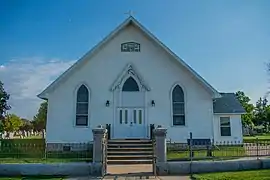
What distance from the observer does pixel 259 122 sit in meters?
74.8

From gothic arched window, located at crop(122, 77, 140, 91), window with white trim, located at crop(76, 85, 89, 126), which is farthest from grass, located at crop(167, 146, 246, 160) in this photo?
window with white trim, located at crop(76, 85, 89, 126)

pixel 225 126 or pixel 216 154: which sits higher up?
pixel 225 126

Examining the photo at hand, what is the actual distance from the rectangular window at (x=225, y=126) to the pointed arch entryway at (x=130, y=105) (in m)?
6.79

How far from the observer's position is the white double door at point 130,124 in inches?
→ 756

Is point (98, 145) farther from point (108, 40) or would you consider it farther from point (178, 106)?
point (108, 40)

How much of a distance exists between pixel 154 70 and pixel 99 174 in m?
9.81

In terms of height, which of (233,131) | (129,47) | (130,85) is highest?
(129,47)

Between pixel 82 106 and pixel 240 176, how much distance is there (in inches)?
455

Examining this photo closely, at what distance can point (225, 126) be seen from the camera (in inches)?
911

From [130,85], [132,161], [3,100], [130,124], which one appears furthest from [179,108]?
[3,100]

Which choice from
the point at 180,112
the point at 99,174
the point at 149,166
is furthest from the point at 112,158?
the point at 180,112

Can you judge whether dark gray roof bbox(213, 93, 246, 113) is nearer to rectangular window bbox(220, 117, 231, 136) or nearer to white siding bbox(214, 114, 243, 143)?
white siding bbox(214, 114, 243, 143)

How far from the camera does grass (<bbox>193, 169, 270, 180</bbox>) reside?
33.4 feet

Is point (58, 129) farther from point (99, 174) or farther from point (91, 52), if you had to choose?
point (99, 174)
